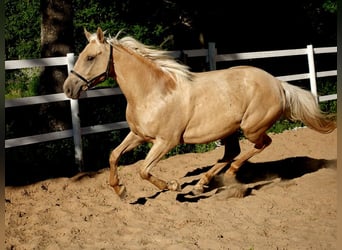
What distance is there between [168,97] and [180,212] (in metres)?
1.24

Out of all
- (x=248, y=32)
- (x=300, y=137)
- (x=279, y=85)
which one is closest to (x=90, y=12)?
(x=248, y=32)

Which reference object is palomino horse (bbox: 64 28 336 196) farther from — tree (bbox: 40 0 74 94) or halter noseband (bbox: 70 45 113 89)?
tree (bbox: 40 0 74 94)

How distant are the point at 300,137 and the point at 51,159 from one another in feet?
15.7

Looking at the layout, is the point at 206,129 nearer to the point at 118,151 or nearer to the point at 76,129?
the point at 118,151

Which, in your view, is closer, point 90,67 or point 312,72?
point 90,67

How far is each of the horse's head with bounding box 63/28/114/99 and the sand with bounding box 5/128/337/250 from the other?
1298mm

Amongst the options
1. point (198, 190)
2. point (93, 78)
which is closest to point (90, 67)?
point (93, 78)

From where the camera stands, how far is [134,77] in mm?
5027

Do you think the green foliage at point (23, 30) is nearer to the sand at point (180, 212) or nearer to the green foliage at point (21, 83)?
the green foliage at point (21, 83)

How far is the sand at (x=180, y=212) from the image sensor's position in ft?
13.6

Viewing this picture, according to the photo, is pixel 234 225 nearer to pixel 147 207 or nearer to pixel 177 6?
pixel 147 207

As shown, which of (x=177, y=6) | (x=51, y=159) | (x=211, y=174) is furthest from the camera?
(x=177, y=6)

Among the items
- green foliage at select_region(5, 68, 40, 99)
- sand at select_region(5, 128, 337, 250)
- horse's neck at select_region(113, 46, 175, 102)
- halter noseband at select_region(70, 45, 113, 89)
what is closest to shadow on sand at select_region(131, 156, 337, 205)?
sand at select_region(5, 128, 337, 250)

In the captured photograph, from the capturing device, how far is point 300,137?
9.05 m
